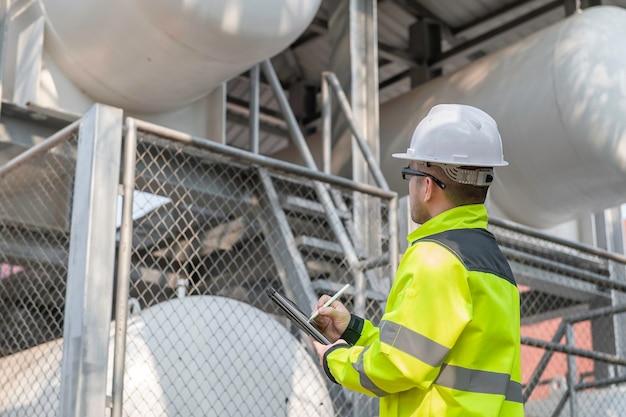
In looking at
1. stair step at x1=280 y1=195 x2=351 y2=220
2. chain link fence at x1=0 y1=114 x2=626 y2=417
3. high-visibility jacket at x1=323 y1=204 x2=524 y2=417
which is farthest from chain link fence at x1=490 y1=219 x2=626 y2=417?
high-visibility jacket at x1=323 y1=204 x2=524 y2=417

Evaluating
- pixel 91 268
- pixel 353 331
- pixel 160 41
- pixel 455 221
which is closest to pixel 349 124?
pixel 160 41

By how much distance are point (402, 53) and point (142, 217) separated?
5.10 metres

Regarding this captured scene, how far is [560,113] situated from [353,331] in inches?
195

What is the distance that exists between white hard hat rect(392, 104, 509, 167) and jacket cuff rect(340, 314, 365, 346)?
1.55 feet

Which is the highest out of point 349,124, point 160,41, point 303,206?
point 160,41

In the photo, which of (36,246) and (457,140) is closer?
(457,140)

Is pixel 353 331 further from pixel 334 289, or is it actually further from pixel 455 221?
pixel 334 289

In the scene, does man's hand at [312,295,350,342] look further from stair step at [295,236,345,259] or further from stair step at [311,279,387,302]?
stair step at [295,236,345,259]

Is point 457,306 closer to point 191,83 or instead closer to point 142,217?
point 191,83

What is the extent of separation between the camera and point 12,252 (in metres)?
6.29

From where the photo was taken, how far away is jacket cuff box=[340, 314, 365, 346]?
253cm

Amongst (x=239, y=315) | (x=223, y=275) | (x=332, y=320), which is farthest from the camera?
(x=223, y=275)

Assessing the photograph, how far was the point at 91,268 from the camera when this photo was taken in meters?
3.88

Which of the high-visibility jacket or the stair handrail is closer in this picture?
the high-visibility jacket
